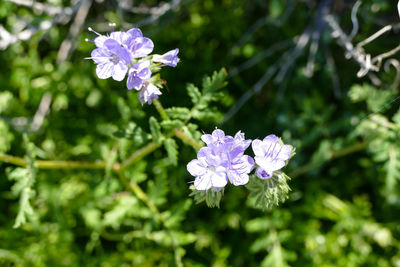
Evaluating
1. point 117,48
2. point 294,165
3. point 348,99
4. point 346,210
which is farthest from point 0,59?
point 346,210

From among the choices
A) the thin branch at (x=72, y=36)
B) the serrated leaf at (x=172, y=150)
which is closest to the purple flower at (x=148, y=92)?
the serrated leaf at (x=172, y=150)

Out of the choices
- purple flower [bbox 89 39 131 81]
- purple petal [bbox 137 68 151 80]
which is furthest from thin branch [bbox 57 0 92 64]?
purple petal [bbox 137 68 151 80]

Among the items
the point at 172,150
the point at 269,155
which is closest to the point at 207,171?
the point at 269,155

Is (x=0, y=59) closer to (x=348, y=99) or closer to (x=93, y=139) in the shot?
(x=93, y=139)

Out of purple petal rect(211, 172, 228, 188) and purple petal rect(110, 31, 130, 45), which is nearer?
purple petal rect(211, 172, 228, 188)

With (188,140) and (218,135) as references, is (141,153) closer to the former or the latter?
(188,140)

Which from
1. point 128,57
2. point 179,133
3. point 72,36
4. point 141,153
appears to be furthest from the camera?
point 72,36

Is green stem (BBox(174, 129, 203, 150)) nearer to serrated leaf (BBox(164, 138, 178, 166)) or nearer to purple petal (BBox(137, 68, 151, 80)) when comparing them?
serrated leaf (BBox(164, 138, 178, 166))
